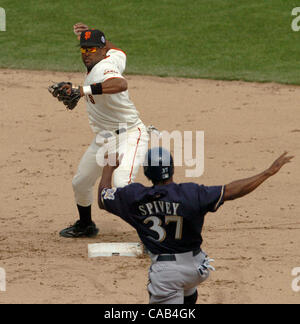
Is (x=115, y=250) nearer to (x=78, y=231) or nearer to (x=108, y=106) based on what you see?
(x=78, y=231)

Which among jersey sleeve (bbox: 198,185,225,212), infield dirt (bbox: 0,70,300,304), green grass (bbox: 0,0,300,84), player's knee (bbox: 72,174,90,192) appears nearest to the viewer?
jersey sleeve (bbox: 198,185,225,212)

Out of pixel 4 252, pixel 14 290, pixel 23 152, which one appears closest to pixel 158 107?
pixel 23 152

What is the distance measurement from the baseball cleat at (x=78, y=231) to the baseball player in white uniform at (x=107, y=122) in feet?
1.40

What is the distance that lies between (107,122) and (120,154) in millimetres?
403

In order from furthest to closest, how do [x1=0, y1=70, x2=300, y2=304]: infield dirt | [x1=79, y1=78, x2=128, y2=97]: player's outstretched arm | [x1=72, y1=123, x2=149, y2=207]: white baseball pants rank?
[x1=72, y1=123, x2=149, y2=207]: white baseball pants < [x1=79, y1=78, x2=128, y2=97]: player's outstretched arm < [x1=0, y1=70, x2=300, y2=304]: infield dirt

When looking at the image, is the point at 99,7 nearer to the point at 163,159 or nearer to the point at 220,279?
the point at 220,279

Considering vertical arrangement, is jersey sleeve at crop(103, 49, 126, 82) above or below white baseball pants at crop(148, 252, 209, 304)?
above

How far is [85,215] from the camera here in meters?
8.59

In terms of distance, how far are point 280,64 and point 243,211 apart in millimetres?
7047

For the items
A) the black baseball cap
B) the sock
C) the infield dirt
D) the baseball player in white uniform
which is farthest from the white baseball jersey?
the infield dirt

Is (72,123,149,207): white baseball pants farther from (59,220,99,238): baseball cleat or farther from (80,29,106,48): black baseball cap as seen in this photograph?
(80,29,106,48): black baseball cap

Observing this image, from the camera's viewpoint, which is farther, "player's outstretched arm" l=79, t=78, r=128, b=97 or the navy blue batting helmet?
"player's outstretched arm" l=79, t=78, r=128, b=97

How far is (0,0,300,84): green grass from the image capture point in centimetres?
1545

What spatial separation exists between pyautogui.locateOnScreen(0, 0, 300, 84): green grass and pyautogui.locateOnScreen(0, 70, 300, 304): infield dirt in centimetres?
78
